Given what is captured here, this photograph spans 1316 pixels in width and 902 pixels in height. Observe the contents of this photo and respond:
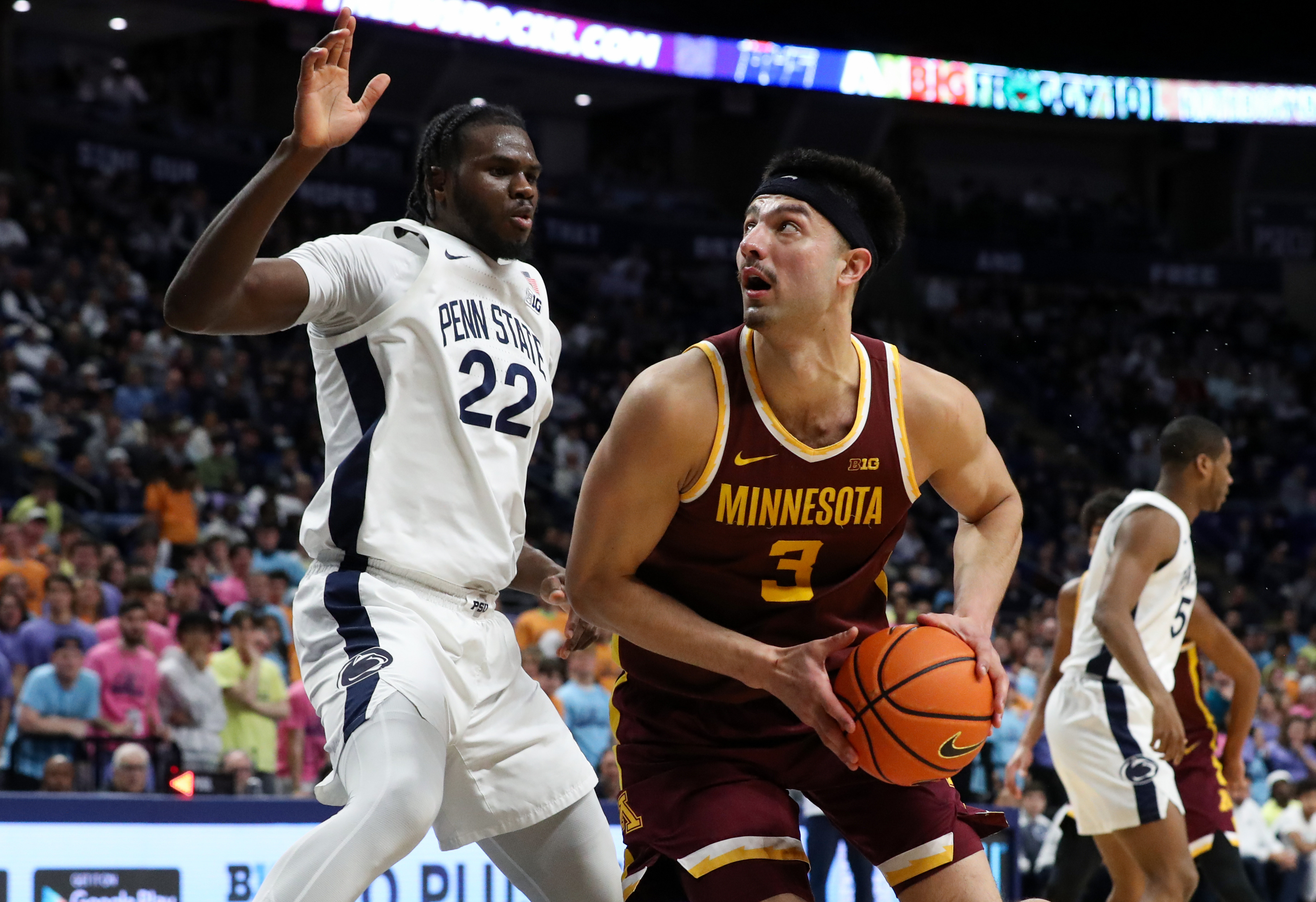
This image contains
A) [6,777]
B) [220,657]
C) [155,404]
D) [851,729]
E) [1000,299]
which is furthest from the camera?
[1000,299]

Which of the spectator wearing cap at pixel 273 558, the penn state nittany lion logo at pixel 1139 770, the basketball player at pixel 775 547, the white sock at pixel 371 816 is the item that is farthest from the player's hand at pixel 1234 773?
the spectator wearing cap at pixel 273 558

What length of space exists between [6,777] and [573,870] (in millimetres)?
5037

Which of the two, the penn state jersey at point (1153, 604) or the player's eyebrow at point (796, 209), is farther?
the penn state jersey at point (1153, 604)

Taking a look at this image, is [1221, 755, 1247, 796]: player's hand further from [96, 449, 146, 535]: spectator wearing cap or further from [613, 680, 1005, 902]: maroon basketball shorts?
[96, 449, 146, 535]: spectator wearing cap

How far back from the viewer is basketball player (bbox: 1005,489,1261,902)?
599 cm

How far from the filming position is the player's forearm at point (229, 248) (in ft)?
9.47

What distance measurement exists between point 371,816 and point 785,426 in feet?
3.80

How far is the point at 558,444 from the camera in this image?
1602 centimetres

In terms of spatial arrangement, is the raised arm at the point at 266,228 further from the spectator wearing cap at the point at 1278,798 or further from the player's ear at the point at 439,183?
the spectator wearing cap at the point at 1278,798

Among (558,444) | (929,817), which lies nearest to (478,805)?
(929,817)

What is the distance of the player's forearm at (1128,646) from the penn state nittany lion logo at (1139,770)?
13.0 inches

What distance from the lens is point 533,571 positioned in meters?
3.86

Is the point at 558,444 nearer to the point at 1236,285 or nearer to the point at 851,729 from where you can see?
the point at 851,729

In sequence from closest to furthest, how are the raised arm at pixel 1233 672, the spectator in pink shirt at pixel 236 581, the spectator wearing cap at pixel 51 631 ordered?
the raised arm at pixel 1233 672, the spectator wearing cap at pixel 51 631, the spectator in pink shirt at pixel 236 581
